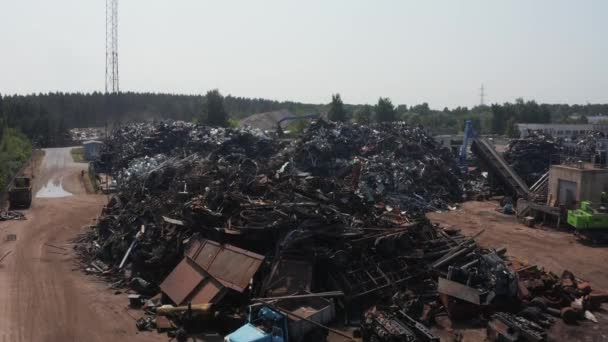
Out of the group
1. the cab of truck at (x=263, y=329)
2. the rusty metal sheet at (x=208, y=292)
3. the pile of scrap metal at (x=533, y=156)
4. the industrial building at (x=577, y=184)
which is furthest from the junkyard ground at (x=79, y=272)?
the pile of scrap metal at (x=533, y=156)

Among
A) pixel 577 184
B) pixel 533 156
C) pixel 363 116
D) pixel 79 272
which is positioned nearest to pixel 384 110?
pixel 363 116

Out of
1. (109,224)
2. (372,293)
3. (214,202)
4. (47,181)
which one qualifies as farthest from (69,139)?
(372,293)

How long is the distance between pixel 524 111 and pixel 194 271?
85082mm

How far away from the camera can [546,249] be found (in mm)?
18062

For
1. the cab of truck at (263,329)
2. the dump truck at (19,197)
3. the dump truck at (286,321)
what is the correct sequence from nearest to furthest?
1. the cab of truck at (263,329)
2. the dump truck at (286,321)
3. the dump truck at (19,197)

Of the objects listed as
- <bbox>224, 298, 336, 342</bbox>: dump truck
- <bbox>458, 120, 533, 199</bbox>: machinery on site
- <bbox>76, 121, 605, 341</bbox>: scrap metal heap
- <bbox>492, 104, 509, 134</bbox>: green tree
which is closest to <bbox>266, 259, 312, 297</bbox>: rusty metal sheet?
<bbox>76, 121, 605, 341</bbox>: scrap metal heap

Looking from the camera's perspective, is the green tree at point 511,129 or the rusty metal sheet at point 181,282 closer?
the rusty metal sheet at point 181,282

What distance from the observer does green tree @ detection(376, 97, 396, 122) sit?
237 ft

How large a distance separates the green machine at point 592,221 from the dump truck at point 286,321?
12.3 meters

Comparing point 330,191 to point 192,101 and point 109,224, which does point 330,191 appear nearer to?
point 109,224

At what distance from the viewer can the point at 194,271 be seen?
1270cm

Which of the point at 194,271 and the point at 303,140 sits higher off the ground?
the point at 303,140

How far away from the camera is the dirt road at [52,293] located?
37.1 ft

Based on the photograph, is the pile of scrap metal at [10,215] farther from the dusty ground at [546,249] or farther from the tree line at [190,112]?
the tree line at [190,112]
